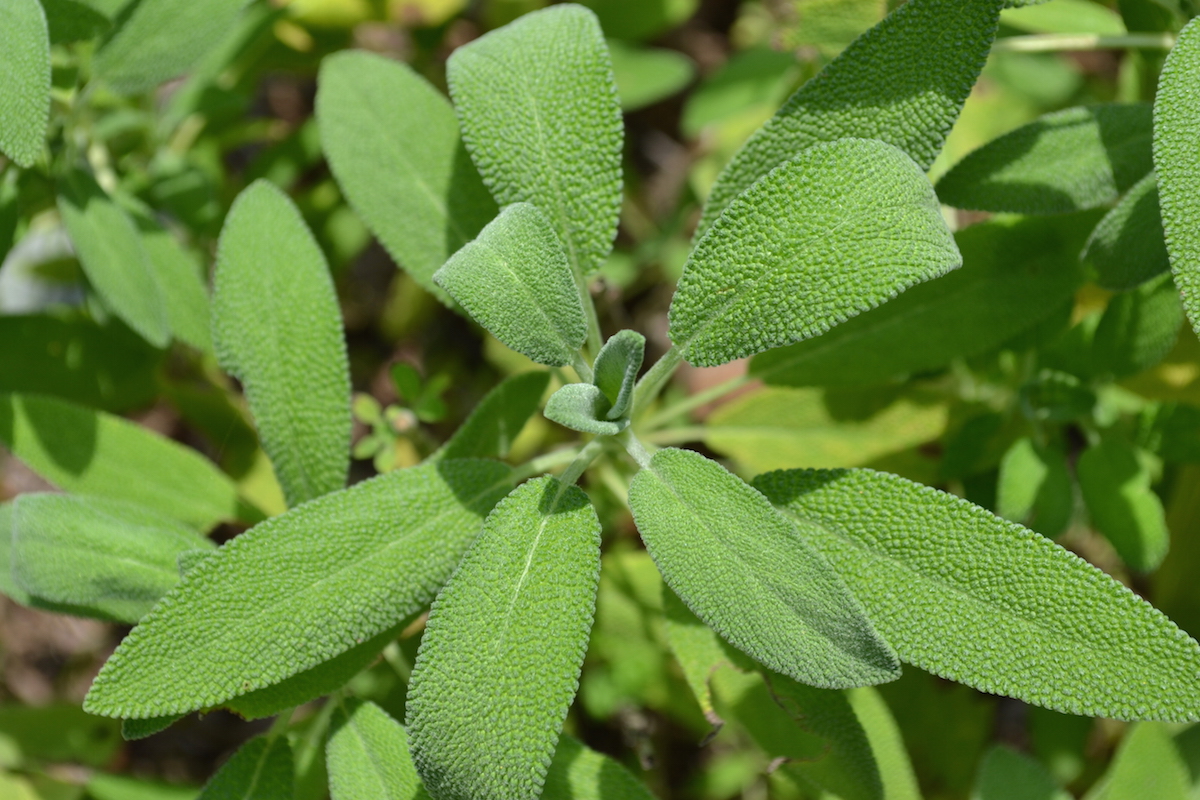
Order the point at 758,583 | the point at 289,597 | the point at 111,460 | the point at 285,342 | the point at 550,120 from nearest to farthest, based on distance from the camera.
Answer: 1. the point at 758,583
2. the point at 289,597
3. the point at 550,120
4. the point at 285,342
5. the point at 111,460

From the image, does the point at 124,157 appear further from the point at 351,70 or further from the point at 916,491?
the point at 916,491

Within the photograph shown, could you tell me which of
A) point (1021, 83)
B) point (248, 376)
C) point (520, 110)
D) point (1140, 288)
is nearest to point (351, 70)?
point (520, 110)

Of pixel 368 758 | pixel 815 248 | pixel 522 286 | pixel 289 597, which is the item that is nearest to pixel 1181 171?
pixel 815 248

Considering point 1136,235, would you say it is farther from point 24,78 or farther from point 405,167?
point 24,78

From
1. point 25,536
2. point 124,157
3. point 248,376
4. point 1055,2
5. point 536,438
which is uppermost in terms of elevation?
point 1055,2

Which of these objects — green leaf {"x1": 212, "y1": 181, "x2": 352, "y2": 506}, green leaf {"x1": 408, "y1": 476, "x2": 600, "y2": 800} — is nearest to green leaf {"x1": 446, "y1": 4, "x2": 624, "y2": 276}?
green leaf {"x1": 212, "y1": 181, "x2": 352, "y2": 506}

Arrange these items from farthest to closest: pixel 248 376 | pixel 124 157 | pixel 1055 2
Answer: pixel 124 157 < pixel 1055 2 < pixel 248 376

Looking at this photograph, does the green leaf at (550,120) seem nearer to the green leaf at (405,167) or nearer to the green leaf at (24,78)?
the green leaf at (405,167)
